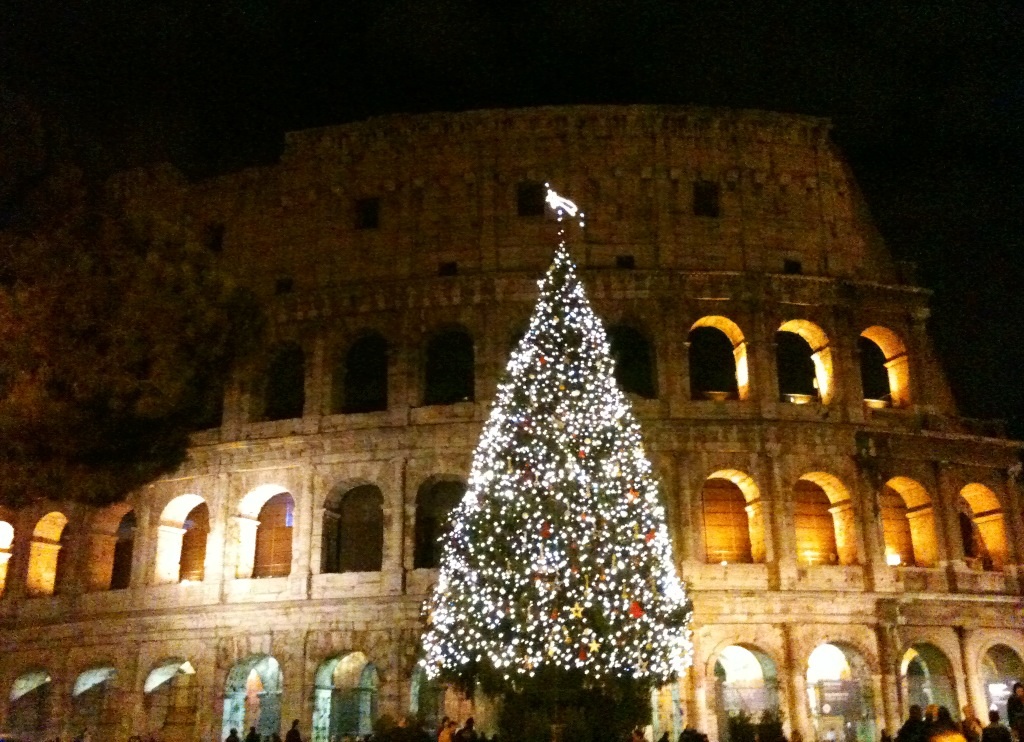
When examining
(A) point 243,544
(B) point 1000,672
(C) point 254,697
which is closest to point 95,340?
(A) point 243,544

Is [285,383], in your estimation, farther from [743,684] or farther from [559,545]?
[743,684]

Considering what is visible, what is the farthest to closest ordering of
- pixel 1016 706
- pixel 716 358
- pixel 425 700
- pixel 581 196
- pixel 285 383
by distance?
pixel 285 383
pixel 716 358
pixel 581 196
pixel 425 700
pixel 1016 706

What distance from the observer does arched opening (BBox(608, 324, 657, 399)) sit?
21.5 metres

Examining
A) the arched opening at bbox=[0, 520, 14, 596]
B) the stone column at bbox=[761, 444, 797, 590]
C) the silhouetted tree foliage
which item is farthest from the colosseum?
the silhouetted tree foliage

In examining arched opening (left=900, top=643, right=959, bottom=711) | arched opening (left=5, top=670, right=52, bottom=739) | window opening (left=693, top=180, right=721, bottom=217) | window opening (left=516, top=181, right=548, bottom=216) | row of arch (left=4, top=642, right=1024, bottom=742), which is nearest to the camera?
row of arch (left=4, top=642, right=1024, bottom=742)

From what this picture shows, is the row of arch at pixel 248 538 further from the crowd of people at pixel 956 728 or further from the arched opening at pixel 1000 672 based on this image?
the arched opening at pixel 1000 672

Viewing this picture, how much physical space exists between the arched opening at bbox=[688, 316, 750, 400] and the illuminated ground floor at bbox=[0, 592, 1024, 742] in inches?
195

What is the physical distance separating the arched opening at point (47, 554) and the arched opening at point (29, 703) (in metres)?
2.02

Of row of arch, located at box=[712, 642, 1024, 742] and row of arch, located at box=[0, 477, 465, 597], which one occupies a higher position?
row of arch, located at box=[0, 477, 465, 597]

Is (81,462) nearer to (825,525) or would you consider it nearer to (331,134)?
(331,134)

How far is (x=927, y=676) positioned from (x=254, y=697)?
1524 centimetres

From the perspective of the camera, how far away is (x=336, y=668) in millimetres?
20766

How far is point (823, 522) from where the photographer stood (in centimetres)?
2105

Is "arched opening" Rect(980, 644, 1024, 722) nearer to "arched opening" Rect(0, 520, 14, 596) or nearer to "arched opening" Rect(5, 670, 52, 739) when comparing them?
"arched opening" Rect(5, 670, 52, 739)
